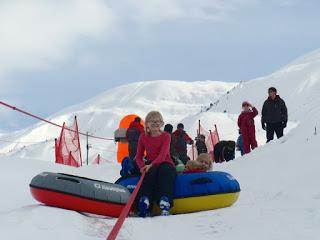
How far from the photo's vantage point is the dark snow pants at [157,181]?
6.27 m

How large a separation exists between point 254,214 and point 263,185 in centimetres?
212

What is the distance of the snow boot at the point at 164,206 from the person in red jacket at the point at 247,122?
21.9 feet

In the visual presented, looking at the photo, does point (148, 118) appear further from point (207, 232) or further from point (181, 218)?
point (207, 232)

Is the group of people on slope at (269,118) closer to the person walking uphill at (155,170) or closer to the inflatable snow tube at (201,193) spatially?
the inflatable snow tube at (201,193)

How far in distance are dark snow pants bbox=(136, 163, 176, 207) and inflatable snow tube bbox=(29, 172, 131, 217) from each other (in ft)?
1.33

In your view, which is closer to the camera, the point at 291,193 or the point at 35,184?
the point at 35,184

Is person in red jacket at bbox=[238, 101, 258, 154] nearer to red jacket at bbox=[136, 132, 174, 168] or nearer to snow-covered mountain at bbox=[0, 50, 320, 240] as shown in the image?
snow-covered mountain at bbox=[0, 50, 320, 240]

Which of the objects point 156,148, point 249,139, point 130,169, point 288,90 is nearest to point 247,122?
point 249,139

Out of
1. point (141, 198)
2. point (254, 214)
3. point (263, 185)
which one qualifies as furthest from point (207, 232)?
point (263, 185)

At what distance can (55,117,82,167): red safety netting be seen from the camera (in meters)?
19.1

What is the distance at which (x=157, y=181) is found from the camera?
6.36m

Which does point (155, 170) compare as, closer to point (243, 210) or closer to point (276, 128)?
point (243, 210)

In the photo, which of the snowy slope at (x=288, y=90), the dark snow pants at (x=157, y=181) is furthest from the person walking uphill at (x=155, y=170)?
the snowy slope at (x=288, y=90)

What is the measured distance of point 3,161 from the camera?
1213cm
